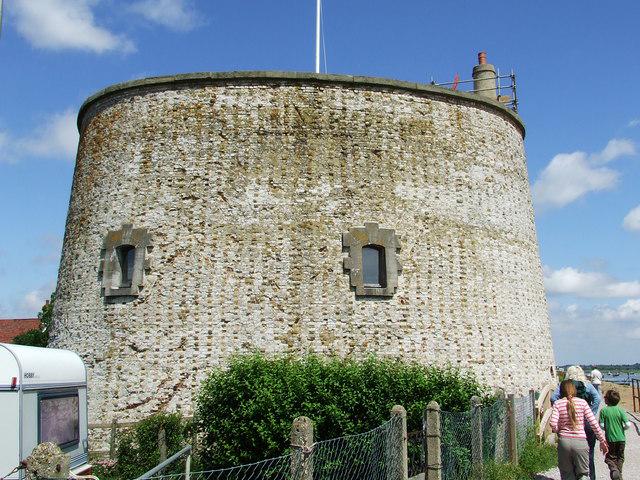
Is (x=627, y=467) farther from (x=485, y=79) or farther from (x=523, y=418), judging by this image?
(x=485, y=79)

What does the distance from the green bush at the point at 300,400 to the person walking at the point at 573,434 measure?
101 inches

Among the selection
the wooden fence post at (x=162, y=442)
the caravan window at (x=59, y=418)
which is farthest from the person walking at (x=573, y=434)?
the wooden fence post at (x=162, y=442)

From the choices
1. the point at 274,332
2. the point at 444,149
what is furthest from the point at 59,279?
the point at 444,149

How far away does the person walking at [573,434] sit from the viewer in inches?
344

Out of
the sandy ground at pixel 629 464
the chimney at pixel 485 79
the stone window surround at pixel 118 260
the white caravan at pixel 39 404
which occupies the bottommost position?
the sandy ground at pixel 629 464

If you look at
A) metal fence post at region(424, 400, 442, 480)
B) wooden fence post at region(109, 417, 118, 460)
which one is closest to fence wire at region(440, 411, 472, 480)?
metal fence post at region(424, 400, 442, 480)

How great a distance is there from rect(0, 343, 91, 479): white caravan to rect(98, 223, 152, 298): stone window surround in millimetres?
3962

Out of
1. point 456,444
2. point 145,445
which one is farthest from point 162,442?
point 456,444

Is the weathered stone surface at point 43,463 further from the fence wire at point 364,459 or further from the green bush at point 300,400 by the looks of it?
the green bush at point 300,400

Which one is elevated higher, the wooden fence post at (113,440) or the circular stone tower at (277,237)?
the circular stone tower at (277,237)

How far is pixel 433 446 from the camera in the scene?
8727 millimetres

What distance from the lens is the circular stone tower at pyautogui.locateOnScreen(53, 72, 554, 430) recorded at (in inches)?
583

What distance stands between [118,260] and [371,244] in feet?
19.9

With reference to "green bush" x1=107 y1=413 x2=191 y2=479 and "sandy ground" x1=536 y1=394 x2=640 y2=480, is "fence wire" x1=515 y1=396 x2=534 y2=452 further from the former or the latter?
"green bush" x1=107 y1=413 x2=191 y2=479
